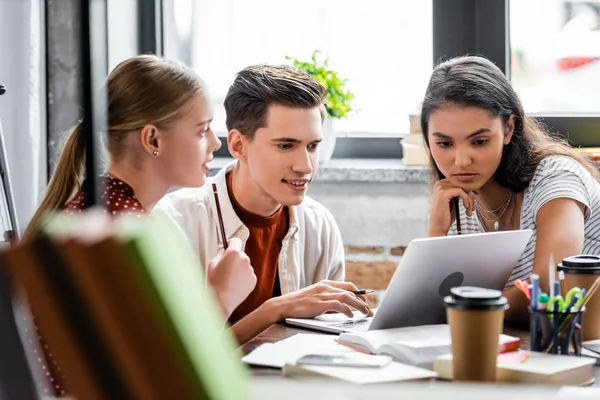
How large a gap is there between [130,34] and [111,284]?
268 cm

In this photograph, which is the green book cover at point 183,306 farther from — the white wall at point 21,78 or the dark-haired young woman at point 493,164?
the white wall at point 21,78

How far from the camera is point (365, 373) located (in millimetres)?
933

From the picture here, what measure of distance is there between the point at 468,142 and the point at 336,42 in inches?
48.0

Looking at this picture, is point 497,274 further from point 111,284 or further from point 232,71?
point 232,71

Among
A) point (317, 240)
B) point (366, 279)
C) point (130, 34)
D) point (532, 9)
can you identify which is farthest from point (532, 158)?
point (130, 34)

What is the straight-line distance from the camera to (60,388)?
330 millimetres

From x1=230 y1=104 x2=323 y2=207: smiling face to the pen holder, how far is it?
88 cm

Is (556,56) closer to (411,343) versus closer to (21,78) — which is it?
(21,78)

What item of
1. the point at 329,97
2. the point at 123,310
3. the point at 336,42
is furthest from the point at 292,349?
the point at 336,42

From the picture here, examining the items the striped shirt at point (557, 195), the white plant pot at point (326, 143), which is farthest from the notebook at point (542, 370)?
the white plant pot at point (326, 143)

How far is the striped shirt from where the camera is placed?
5.50 feet

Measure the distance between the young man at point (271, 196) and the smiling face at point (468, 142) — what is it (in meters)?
0.31

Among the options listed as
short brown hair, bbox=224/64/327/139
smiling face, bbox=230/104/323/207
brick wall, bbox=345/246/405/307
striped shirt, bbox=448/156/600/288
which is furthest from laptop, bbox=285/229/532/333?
brick wall, bbox=345/246/405/307

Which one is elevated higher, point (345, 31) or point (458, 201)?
point (345, 31)
